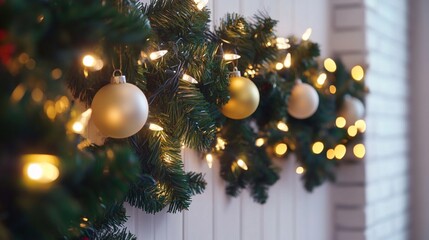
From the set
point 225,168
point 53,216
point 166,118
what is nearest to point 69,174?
point 53,216

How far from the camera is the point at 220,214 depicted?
133 cm

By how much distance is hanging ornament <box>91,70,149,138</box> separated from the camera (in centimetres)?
81

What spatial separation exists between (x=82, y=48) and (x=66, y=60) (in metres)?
0.02

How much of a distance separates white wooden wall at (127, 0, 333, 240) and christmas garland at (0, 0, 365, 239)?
0.04 metres

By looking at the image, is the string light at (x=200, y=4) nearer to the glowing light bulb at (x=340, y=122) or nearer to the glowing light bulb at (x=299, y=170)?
the glowing light bulb at (x=299, y=170)

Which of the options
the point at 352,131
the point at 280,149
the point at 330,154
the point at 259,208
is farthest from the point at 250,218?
the point at 352,131

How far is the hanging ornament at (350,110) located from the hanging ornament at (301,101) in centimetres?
32

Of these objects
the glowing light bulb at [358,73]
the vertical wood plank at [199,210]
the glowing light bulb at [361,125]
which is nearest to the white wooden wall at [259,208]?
the vertical wood plank at [199,210]

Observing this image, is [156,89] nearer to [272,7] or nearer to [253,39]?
[253,39]

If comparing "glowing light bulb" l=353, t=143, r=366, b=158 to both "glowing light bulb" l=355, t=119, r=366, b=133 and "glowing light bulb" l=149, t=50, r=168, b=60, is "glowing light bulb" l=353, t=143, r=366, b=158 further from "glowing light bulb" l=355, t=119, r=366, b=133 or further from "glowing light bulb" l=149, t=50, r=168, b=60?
"glowing light bulb" l=149, t=50, r=168, b=60

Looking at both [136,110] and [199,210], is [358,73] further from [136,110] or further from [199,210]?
[136,110]

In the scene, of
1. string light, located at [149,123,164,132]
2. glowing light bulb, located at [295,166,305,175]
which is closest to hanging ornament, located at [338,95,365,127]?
glowing light bulb, located at [295,166,305,175]

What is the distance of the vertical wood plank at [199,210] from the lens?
3.99 ft

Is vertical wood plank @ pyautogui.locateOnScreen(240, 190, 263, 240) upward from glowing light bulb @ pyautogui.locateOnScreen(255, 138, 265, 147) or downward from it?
downward
